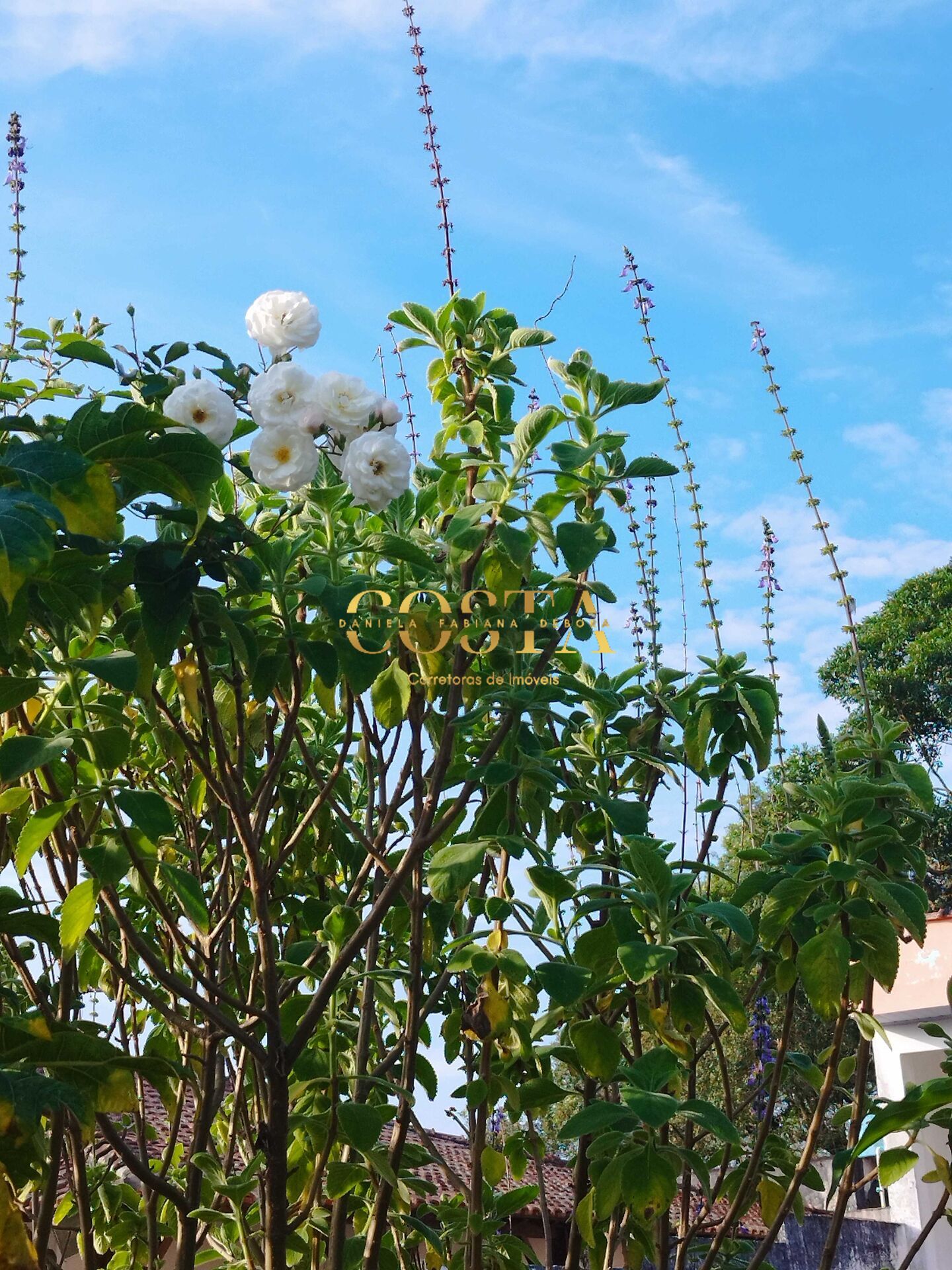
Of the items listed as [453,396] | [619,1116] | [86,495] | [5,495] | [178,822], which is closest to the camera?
[5,495]

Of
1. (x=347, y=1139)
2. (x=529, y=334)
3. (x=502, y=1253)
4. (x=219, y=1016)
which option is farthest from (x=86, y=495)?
(x=502, y=1253)

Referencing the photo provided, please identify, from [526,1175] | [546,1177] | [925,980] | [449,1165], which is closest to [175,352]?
[449,1165]

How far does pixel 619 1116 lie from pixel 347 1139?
41 centimetres

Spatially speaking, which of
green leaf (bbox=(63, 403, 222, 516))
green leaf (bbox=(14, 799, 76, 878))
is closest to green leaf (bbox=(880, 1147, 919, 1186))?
green leaf (bbox=(14, 799, 76, 878))

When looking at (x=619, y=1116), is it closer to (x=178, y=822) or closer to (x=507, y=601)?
(x=507, y=601)

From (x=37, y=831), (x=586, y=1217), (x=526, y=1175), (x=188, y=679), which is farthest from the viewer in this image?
(x=526, y=1175)

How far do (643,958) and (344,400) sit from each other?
0.91 metres

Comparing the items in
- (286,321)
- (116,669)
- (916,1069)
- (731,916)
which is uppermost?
(286,321)

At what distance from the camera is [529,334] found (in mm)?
1993

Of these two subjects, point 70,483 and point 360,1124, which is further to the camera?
point 360,1124

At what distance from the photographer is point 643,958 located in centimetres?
172

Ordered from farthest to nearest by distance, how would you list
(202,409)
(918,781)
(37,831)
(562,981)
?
(918,781)
(562,981)
(202,409)
(37,831)

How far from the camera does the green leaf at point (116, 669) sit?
1.47 m

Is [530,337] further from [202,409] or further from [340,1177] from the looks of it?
[340,1177]
